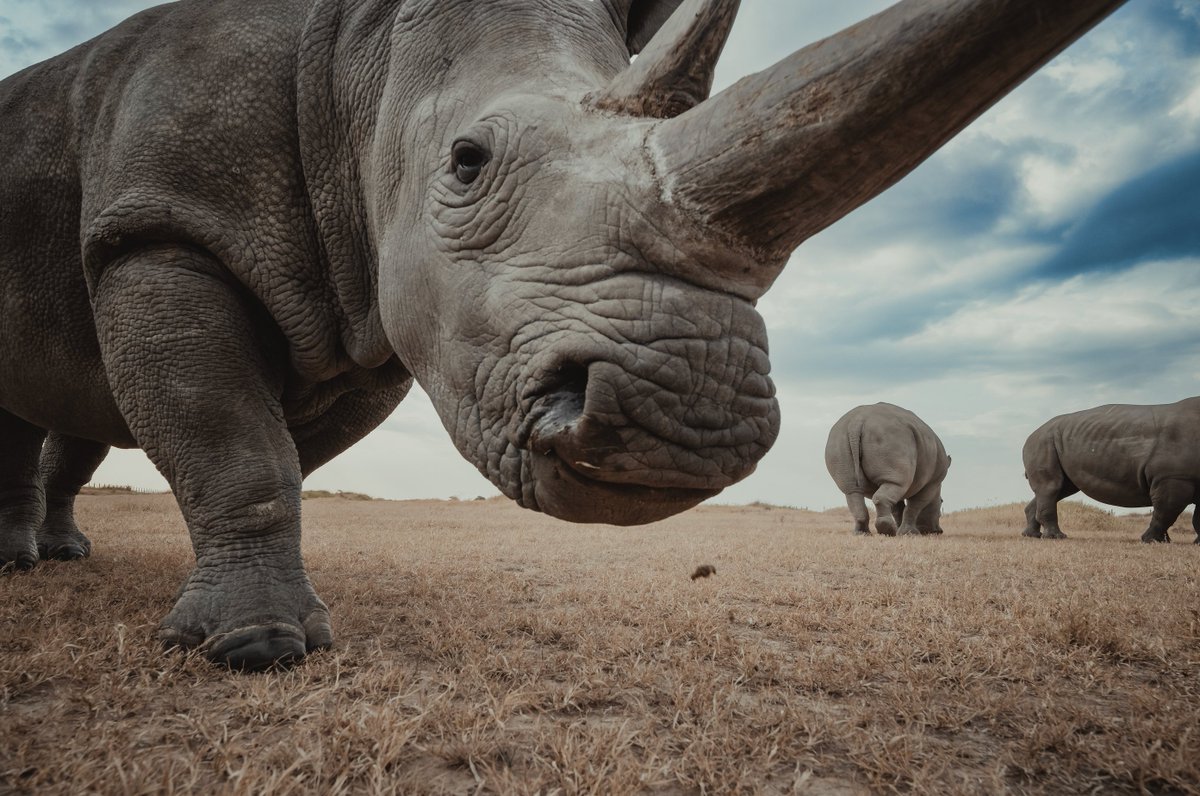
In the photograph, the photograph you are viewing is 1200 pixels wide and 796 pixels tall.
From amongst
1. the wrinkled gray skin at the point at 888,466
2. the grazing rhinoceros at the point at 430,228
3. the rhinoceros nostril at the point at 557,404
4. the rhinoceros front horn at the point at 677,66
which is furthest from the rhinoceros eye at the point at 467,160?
the wrinkled gray skin at the point at 888,466

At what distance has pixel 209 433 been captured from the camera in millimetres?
2295

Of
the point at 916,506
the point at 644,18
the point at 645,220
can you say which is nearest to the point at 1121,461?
the point at 916,506

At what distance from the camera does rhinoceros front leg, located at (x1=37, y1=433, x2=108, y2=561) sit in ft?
15.1

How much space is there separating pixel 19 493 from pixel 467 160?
3.82 m

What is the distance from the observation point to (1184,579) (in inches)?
163

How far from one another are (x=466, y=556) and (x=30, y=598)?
7.94ft

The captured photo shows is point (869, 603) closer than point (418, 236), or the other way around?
point (418, 236)

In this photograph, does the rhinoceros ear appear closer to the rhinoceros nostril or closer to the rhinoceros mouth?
the rhinoceros nostril

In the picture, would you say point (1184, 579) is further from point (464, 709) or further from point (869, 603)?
point (464, 709)

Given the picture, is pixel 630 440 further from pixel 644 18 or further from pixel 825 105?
pixel 644 18

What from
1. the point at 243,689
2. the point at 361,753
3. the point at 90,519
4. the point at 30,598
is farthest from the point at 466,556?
the point at 90,519

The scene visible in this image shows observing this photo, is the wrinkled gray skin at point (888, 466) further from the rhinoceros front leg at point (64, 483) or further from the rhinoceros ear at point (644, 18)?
the rhinoceros front leg at point (64, 483)

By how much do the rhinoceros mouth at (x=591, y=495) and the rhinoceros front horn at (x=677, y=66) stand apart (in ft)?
2.68

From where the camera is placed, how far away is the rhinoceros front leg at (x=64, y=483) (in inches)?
181
